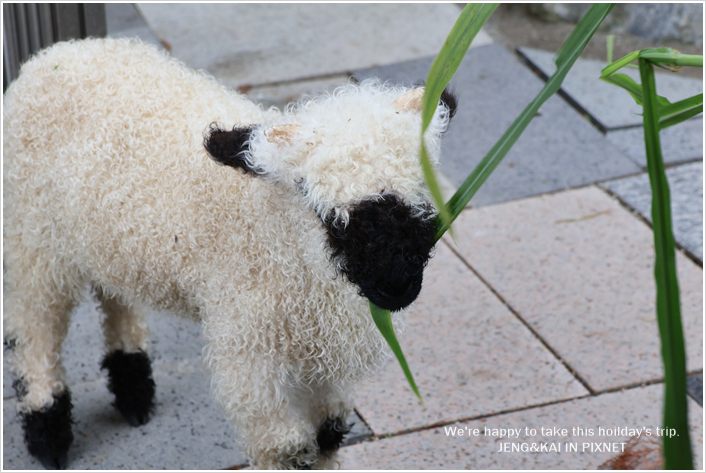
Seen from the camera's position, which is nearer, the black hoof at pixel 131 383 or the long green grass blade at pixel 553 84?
the long green grass blade at pixel 553 84

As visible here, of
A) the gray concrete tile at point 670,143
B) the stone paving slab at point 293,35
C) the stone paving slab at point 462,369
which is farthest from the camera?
the stone paving slab at point 293,35

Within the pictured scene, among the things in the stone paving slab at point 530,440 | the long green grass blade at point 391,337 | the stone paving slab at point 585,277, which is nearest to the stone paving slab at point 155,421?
the stone paving slab at point 530,440

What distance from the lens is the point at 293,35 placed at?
6699 millimetres

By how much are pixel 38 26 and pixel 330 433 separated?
10.1 ft

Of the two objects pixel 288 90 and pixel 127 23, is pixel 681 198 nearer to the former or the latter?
pixel 288 90

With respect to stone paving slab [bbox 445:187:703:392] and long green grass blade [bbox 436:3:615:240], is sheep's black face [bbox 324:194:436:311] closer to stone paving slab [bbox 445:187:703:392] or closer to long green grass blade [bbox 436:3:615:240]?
long green grass blade [bbox 436:3:615:240]

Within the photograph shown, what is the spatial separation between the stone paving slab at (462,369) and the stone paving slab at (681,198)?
1372mm

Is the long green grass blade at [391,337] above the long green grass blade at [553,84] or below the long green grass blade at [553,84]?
below

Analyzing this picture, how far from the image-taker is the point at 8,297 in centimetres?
307

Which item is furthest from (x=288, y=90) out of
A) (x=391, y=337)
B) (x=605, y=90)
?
(x=391, y=337)

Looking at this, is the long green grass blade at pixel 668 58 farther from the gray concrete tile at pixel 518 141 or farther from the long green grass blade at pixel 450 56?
the gray concrete tile at pixel 518 141

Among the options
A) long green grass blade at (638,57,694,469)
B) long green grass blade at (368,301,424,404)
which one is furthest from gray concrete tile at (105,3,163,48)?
long green grass blade at (638,57,694,469)

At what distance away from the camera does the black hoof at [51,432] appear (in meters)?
3.06

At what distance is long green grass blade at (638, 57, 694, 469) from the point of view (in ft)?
2.81
